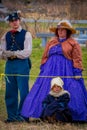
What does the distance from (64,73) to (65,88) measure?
0.21 metres

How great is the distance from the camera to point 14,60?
721cm

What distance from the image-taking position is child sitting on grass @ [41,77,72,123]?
7027 millimetres

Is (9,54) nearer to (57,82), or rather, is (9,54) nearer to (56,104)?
(57,82)

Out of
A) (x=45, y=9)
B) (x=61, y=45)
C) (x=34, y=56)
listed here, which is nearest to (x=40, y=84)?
(x=61, y=45)

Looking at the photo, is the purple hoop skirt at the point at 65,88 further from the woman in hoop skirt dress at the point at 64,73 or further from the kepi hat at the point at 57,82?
the kepi hat at the point at 57,82

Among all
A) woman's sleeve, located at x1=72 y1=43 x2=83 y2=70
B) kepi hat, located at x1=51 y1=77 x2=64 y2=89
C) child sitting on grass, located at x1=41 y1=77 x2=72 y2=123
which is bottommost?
child sitting on grass, located at x1=41 y1=77 x2=72 y2=123

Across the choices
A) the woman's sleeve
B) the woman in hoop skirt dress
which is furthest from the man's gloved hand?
the woman's sleeve

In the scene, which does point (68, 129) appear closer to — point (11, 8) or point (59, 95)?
point (59, 95)

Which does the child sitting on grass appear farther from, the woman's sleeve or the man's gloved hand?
the man's gloved hand

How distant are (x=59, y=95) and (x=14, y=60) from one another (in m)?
0.75

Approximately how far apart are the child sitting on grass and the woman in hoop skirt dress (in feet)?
0.79

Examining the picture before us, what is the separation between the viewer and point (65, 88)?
737 centimetres

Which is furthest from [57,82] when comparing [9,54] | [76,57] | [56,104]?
[9,54]

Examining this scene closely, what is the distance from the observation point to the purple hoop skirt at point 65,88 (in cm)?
736
